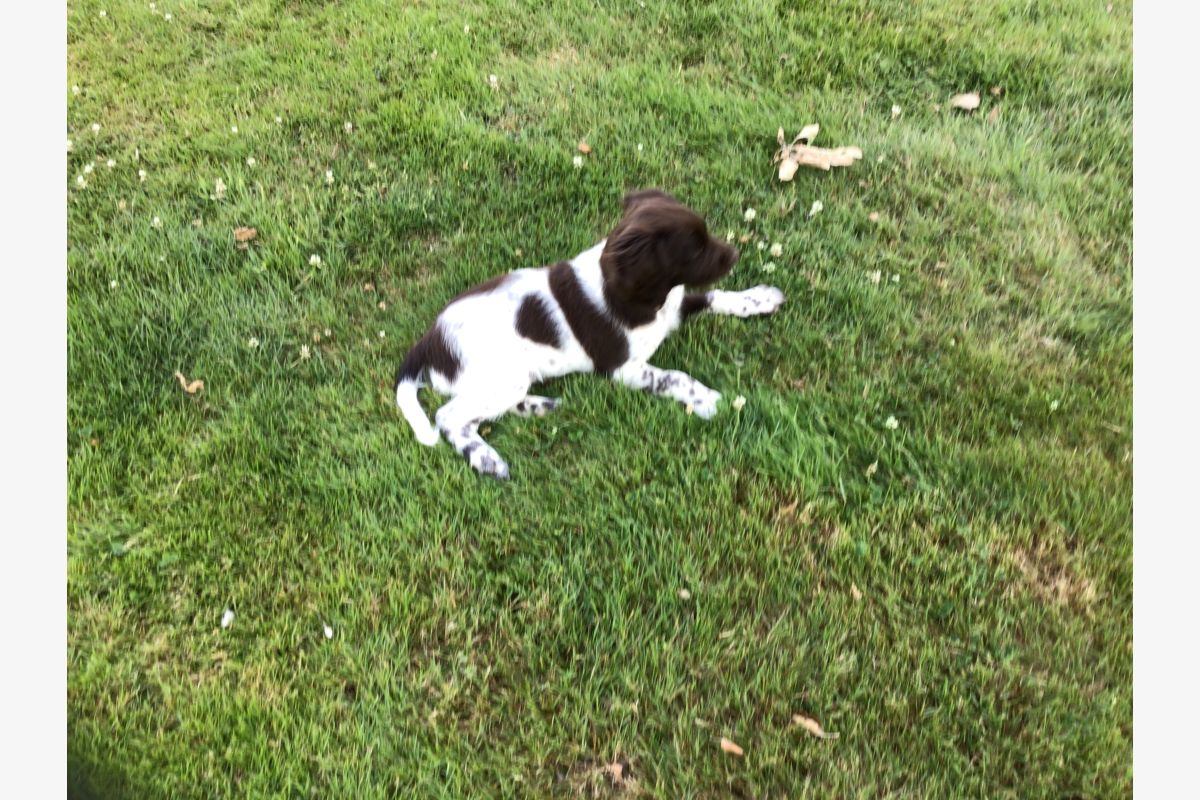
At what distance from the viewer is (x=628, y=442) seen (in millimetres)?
3240

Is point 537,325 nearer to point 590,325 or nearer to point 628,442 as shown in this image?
point 590,325

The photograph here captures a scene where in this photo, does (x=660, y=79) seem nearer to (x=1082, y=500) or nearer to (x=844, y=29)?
(x=844, y=29)

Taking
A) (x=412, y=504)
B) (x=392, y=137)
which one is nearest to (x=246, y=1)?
(x=392, y=137)

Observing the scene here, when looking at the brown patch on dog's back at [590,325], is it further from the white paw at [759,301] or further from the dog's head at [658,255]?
the white paw at [759,301]

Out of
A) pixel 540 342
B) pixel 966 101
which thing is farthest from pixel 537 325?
pixel 966 101

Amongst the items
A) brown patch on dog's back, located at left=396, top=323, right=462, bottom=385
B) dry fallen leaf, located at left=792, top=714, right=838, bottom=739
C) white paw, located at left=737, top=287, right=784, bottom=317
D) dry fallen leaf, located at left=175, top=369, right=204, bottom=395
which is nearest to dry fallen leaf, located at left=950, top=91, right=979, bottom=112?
white paw, located at left=737, top=287, right=784, bottom=317

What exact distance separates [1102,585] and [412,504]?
2731 mm

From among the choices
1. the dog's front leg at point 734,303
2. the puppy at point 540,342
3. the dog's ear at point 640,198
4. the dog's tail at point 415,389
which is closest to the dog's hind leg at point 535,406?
the puppy at point 540,342

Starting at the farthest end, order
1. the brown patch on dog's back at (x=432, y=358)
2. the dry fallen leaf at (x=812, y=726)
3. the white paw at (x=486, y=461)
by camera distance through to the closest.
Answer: the brown patch on dog's back at (x=432, y=358) → the white paw at (x=486, y=461) → the dry fallen leaf at (x=812, y=726)

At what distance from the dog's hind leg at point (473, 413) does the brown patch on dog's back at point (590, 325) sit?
374 millimetres

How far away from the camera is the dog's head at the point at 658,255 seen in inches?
121

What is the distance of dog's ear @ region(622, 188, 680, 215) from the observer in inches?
134

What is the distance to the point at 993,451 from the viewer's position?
3016 mm

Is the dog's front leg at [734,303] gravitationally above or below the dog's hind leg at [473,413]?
above
